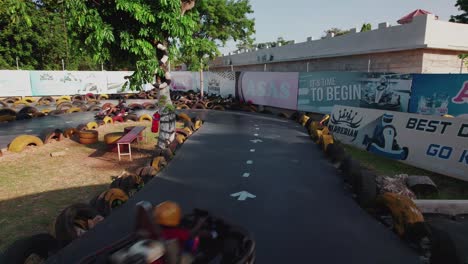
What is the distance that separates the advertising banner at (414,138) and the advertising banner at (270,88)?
5720mm

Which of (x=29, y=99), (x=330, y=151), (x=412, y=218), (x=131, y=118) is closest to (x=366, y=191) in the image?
(x=412, y=218)

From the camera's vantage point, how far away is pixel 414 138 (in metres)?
7.57

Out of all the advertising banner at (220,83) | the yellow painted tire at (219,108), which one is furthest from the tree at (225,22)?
the yellow painted tire at (219,108)

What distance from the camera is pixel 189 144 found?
380 inches

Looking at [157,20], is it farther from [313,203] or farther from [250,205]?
[313,203]

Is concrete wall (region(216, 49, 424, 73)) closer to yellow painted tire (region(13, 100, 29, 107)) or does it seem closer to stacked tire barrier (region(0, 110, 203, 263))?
stacked tire barrier (region(0, 110, 203, 263))

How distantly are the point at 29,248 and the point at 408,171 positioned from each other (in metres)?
7.69

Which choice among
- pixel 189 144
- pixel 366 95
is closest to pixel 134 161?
pixel 189 144

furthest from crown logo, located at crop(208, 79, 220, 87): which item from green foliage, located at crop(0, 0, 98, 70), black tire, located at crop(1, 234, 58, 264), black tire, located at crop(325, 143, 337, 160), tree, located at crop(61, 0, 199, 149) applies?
black tire, located at crop(1, 234, 58, 264)

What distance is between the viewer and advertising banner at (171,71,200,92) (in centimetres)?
2878

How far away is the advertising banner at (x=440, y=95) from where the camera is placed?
8062mm

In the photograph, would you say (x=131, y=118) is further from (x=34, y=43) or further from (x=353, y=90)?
(x=34, y=43)

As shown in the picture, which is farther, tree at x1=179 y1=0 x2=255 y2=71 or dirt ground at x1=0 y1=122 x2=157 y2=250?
tree at x1=179 y1=0 x2=255 y2=71

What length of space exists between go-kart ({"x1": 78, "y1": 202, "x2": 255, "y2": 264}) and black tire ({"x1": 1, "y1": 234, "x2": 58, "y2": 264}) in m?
0.95
